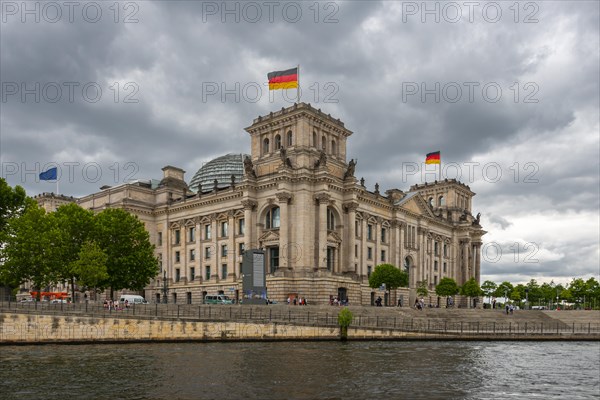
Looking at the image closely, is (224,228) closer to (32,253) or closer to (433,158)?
(32,253)

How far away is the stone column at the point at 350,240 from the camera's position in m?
85.6

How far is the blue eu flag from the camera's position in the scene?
7912cm

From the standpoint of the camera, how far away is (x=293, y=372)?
31328 millimetres

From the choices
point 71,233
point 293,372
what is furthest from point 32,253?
point 293,372

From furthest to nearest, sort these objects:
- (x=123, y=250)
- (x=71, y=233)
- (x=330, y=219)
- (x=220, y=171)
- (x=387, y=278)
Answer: (x=220, y=171), (x=330, y=219), (x=387, y=278), (x=123, y=250), (x=71, y=233)

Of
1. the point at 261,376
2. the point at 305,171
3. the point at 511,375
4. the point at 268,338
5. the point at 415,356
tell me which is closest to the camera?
the point at 261,376

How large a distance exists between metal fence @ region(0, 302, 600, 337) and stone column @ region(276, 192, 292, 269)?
18772 millimetres

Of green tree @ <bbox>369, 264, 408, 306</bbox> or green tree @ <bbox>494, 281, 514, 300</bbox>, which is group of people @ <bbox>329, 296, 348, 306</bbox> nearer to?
green tree @ <bbox>369, 264, 408, 306</bbox>

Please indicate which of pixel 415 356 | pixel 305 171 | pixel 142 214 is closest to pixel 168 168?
pixel 142 214

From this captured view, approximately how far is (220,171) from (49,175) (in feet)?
120

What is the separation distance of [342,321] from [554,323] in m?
33.8

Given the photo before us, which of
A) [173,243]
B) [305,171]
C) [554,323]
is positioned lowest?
[554,323]

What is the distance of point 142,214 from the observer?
100250 mm

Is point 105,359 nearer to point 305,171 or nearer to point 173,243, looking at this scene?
point 305,171
